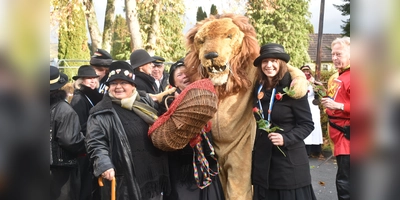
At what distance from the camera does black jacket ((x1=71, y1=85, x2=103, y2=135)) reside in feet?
13.3

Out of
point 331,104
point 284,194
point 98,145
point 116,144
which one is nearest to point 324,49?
point 331,104

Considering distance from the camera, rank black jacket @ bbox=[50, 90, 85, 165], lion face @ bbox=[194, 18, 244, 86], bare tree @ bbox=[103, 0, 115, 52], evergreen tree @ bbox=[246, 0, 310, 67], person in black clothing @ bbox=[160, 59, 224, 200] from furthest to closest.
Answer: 1. evergreen tree @ bbox=[246, 0, 310, 67]
2. bare tree @ bbox=[103, 0, 115, 52]
3. lion face @ bbox=[194, 18, 244, 86]
4. person in black clothing @ bbox=[160, 59, 224, 200]
5. black jacket @ bbox=[50, 90, 85, 165]

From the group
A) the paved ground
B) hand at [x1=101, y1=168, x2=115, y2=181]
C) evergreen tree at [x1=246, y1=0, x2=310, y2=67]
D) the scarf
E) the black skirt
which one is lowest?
the paved ground

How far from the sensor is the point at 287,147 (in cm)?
309

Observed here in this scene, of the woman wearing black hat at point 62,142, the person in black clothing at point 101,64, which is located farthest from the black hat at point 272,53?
the person in black clothing at point 101,64

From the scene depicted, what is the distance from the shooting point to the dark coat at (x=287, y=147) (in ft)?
10.0

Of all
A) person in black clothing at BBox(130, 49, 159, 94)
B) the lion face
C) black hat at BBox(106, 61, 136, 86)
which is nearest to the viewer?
black hat at BBox(106, 61, 136, 86)

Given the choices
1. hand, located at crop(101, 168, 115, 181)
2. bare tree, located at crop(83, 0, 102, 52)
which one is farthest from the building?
hand, located at crop(101, 168, 115, 181)

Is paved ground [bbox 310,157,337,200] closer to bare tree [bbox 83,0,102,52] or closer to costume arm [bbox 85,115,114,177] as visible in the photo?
costume arm [bbox 85,115,114,177]

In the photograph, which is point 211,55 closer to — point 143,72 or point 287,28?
point 143,72
